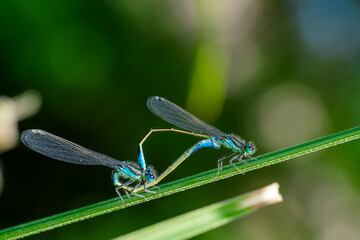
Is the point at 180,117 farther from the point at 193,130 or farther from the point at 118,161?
the point at 118,161

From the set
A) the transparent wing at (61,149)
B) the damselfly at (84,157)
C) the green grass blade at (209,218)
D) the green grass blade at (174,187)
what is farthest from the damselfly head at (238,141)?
the green grass blade at (209,218)

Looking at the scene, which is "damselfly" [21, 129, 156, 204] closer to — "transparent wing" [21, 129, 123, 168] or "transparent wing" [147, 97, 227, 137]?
"transparent wing" [21, 129, 123, 168]

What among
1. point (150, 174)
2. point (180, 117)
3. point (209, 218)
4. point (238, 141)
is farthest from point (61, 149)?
point (209, 218)

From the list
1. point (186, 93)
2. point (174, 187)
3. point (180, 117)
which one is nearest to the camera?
point (174, 187)

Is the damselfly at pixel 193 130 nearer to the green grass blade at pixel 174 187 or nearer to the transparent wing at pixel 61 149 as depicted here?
the transparent wing at pixel 61 149

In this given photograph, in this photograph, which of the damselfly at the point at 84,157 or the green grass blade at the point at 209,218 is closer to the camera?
the green grass blade at the point at 209,218

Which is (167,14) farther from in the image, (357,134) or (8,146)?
(357,134)
